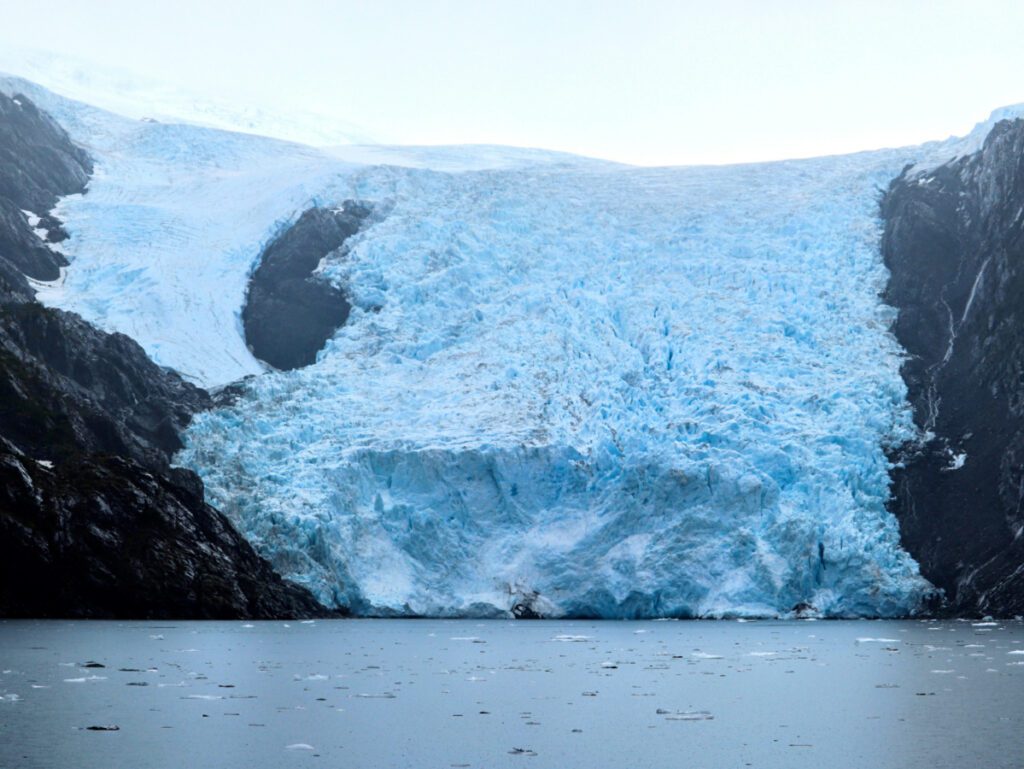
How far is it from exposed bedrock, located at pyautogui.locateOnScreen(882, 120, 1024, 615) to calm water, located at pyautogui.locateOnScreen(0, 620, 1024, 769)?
9.74 metres

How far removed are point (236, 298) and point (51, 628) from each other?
931 inches

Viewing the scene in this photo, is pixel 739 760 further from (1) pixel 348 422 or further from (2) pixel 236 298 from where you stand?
(2) pixel 236 298

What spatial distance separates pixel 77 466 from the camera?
110 ft

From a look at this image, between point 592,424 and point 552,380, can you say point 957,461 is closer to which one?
point 592,424

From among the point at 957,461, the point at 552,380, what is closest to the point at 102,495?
the point at 552,380

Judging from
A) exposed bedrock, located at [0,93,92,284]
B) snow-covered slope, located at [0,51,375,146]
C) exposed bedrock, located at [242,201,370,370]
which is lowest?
exposed bedrock, located at [242,201,370,370]

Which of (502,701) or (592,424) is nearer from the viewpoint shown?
(502,701)

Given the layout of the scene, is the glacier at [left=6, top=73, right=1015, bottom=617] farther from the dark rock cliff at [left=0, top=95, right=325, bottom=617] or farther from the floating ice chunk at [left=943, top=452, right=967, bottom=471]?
the dark rock cliff at [left=0, top=95, right=325, bottom=617]

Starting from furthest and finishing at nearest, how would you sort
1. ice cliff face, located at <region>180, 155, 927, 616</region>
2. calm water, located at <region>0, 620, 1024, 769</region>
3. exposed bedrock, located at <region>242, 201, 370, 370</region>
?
exposed bedrock, located at <region>242, 201, 370, 370</region>
ice cliff face, located at <region>180, 155, 927, 616</region>
calm water, located at <region>0, 620, 1024, 769</region>

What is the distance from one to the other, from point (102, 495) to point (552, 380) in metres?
15.3

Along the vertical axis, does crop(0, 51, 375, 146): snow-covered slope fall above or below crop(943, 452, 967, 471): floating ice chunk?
above

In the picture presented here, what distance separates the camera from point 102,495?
1283 inches

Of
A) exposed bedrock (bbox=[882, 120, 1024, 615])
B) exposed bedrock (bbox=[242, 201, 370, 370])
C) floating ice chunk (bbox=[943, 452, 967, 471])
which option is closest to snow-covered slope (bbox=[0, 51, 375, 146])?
exposed bedrock (bbox=[242, 201, 370, 370])

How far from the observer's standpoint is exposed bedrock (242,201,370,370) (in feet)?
157
